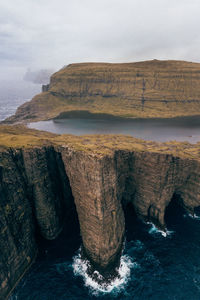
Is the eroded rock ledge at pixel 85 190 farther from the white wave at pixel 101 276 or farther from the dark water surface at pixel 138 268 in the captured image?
the dark water surface at pixel 138 268

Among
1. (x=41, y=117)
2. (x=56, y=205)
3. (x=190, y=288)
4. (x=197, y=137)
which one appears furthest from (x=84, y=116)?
(x=190, y=288)

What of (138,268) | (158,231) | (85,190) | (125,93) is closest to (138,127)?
(125,93)

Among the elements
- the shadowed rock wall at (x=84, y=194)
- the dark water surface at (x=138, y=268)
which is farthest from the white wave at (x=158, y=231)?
the shadowed rock wall at (x=84, y=194)

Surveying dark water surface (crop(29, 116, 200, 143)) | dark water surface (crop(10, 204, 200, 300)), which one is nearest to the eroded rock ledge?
dark water surface (crop(10, 204, 200, 300))

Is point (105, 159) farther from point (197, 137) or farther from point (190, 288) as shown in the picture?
point (197, 137)

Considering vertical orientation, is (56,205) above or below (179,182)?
below

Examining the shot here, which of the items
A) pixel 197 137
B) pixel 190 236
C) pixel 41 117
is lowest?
pixel 190 236
